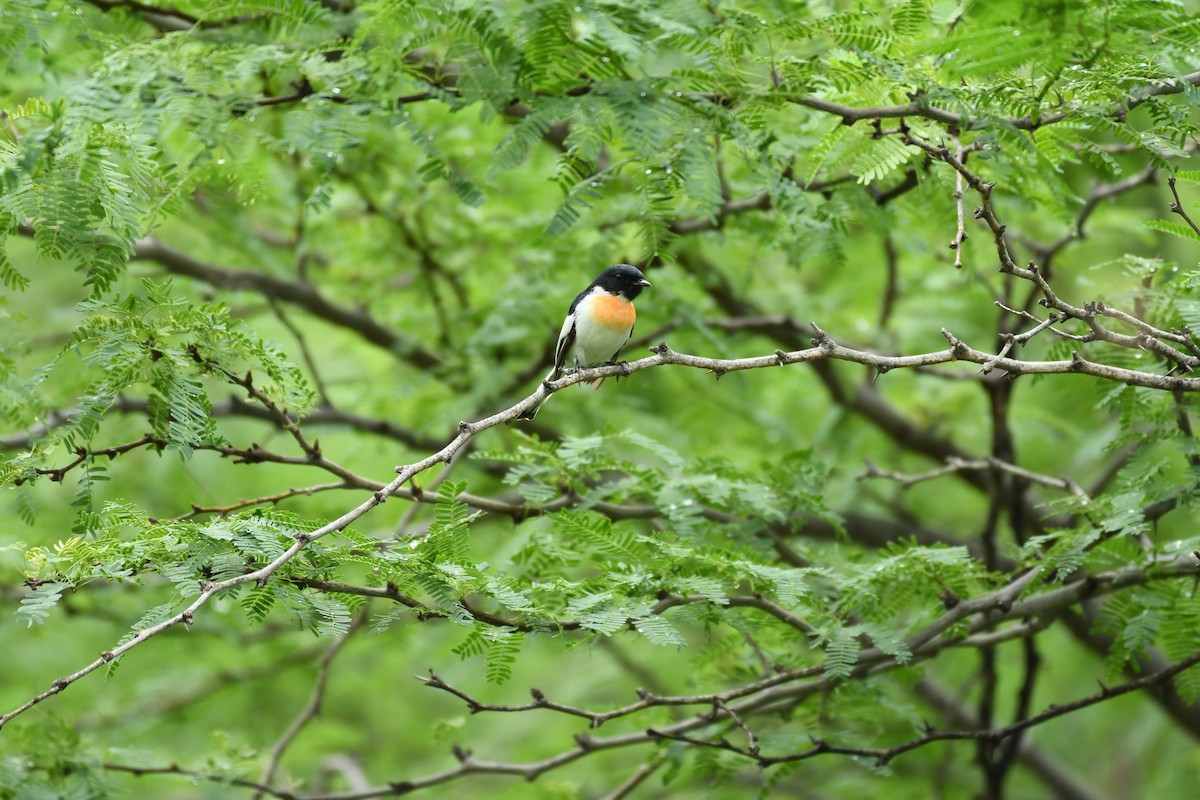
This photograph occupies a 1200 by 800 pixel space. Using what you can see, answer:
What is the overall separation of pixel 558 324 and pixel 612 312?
1.33m

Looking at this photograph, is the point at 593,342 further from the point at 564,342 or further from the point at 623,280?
the point at 623,280

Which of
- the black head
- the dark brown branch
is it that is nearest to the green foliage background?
the dark brown branch

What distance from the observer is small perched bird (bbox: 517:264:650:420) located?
5445 millimetres

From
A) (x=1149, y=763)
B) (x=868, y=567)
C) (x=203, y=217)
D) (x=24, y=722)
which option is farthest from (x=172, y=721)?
(x=1149, y=763)

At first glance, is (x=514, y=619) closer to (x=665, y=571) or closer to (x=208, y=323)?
(x=665, y=571)

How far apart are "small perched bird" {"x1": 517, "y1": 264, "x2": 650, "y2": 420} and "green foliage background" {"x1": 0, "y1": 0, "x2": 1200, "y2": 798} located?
22 cm

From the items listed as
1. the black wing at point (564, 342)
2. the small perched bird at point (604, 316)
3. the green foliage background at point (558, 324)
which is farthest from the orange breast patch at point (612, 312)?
the green foliage background at point (558, 324)

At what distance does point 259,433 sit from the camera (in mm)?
10219

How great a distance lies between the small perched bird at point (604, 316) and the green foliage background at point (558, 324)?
22cm

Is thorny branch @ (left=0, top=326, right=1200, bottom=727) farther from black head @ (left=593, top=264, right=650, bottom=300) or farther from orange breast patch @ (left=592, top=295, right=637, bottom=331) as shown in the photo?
black head @ (left=593, top=264, right=650, bottom=300)

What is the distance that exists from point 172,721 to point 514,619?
4.72 metres

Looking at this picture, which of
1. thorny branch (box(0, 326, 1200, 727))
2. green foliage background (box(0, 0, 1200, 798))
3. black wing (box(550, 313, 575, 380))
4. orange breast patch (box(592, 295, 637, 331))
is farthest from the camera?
black wing (box(550, 313, 575, 380))

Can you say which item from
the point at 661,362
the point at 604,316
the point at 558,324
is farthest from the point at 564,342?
the point at 661,362

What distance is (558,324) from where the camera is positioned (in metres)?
6.72
